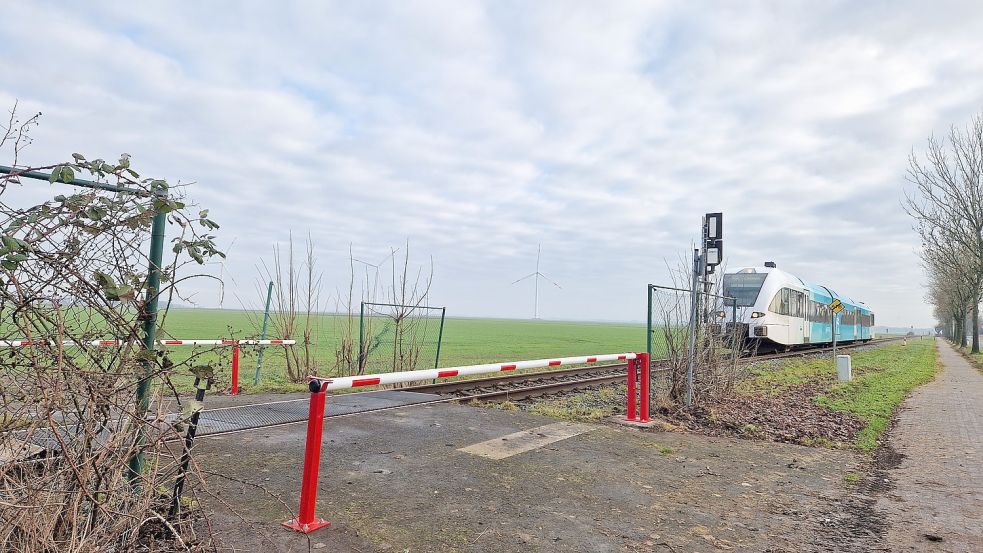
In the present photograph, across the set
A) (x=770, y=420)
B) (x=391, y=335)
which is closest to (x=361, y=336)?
(x=391, y=335)

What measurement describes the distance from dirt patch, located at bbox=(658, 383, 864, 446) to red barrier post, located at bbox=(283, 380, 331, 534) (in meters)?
5.81

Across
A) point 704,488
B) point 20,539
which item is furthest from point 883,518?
point 20,539

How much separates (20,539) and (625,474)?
465cm

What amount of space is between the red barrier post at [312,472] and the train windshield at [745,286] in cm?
2061

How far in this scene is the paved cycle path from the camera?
14.4 ft

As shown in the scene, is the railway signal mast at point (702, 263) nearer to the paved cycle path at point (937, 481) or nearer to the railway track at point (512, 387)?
the railway track at point (512, 387)

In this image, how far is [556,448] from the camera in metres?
6.72

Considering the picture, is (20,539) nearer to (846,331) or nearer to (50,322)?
(50,322)

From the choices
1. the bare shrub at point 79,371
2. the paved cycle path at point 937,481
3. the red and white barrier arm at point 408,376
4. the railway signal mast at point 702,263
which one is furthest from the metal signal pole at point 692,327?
the bare shrub at point 79,371

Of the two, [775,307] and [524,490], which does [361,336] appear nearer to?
[524,490]

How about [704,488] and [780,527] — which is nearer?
[780,527]

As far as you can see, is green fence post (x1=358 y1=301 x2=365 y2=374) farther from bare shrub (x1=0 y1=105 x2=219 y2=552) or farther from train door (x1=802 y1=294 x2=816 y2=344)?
train door (x1=802 y1=294 x2=816 y2=344)

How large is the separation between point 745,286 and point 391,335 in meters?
15.7

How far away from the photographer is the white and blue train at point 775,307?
22016 mm
